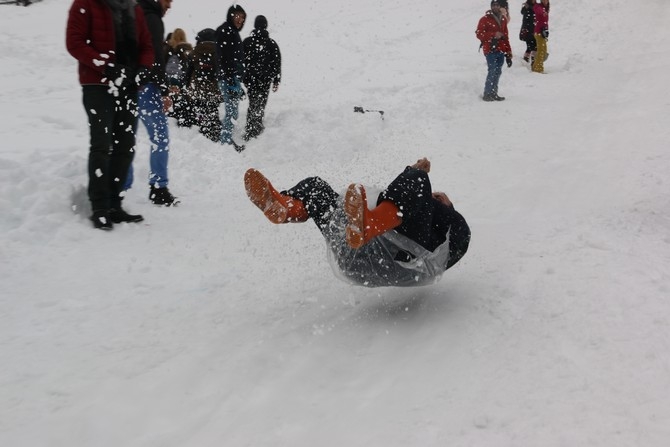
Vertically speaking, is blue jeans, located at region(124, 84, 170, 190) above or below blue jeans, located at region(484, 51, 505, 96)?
above

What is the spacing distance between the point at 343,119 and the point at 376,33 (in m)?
8.50

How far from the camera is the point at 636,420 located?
2.63 meters

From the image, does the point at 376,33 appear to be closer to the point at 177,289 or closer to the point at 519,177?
the point at 519,177

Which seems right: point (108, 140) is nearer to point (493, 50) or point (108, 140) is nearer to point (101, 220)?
point (101, 220)

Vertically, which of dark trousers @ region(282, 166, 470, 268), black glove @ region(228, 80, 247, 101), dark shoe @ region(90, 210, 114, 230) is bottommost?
dark shoe @ region(90, 210, 114, 230)

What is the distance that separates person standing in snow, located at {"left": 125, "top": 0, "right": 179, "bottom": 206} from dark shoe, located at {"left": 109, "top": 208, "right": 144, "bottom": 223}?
1.89 ft

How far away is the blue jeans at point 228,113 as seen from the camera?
8.48 m

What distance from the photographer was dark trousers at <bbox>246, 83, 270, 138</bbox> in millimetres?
8930

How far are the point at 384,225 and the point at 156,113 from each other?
3340 mm

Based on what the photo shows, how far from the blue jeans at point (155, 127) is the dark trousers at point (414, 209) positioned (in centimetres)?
252

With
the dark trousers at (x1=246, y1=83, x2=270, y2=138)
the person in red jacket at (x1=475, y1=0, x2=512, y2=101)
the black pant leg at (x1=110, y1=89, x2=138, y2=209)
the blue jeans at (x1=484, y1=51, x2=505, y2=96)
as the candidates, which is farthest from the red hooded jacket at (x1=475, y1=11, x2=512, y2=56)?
the black pant leg at (x1=110, y1=89, x2=138, y2=209)

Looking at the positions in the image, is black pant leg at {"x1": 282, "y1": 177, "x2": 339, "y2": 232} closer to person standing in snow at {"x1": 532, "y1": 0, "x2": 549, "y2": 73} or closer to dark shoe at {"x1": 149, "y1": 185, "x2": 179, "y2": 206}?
dark shoe at {"x1": 149, "y1": 185, "x2": 179, "y2": 206}

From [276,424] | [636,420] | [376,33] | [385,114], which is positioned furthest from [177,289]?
[376,33]

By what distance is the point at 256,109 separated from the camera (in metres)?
9.02
